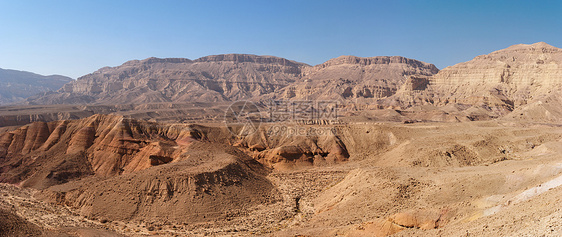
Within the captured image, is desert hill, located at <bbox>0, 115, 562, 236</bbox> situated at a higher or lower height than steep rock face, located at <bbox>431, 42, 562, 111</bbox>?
lower

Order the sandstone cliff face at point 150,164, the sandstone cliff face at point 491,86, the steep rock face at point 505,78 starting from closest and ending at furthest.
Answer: the sandstone cliff face at point 150,164, the sandstone cliff face at point 491,86, the steep rock face at point 505,78

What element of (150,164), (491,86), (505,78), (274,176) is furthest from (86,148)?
(505,78)

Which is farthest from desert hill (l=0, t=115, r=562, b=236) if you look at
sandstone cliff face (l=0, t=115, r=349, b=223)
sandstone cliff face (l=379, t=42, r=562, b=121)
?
sandstone cliff face (l=379, t=42, r=562, b=121)

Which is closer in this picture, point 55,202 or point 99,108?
point 55,202

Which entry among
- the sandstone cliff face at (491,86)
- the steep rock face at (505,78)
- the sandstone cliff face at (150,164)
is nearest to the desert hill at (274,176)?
the sandstone cliff face at (150,164)

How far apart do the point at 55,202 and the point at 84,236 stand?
1458 centimetres

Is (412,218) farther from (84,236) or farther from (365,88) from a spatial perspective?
(365,88)

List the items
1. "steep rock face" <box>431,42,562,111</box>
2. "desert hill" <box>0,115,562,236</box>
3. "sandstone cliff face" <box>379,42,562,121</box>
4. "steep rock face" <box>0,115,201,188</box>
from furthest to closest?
"steep rock face" <box>431,42,562,111</box> < "sandstone cliff face" <box>379,42,562,121</box> < "steep rock face" <box>0,115,201,188</box> < "desert hill" <box>0,115,562,236</box>

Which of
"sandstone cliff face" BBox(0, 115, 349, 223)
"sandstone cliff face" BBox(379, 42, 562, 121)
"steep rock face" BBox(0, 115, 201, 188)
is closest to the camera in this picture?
"sandstone cliff face" BBox(0, 115, 349, 223)

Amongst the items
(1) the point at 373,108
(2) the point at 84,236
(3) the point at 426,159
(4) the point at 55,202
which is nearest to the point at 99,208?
(4) the point at 55,202

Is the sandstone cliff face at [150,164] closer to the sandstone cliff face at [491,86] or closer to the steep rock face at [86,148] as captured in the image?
the steep rock face at [86,148]

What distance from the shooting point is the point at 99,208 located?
99.2 feet

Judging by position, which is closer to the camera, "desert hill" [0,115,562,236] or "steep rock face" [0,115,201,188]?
"desert hill" [0,115,562,236]

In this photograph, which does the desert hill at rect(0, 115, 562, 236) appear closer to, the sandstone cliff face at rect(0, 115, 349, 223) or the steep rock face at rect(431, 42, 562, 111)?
the sandstone cliff face at rect(0, 115, 349, 223)
